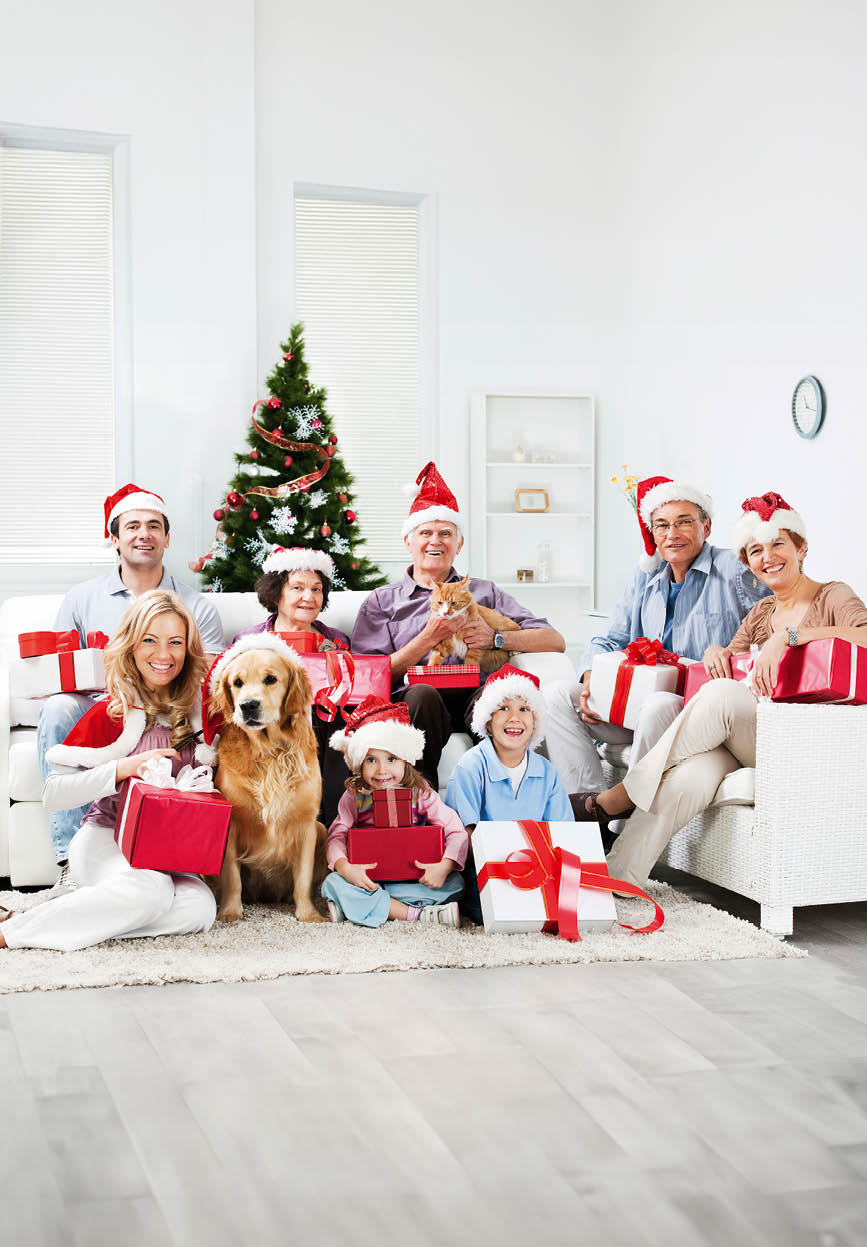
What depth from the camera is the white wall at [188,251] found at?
560 centimetres

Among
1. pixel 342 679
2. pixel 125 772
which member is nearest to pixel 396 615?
pixel 342 679

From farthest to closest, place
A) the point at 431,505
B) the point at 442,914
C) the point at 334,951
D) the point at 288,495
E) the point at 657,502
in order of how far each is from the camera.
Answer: the point at 288,495 < the point at 431,505 < the point at 657,502 < the point at 442,914 < the point at 334,951

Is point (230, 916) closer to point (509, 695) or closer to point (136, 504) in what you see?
point (509, 695)

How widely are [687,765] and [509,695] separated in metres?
0.49

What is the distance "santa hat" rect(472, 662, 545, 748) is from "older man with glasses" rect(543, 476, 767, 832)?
0.36 m

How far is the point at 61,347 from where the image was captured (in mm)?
5668

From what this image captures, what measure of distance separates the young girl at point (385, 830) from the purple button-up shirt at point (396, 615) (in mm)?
652

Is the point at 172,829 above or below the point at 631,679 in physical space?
below

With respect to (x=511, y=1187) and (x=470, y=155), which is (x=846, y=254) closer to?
(x=470, y=155)

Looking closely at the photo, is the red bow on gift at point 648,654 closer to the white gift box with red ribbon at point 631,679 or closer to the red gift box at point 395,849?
the white gift box with red ribbon at point 631,679

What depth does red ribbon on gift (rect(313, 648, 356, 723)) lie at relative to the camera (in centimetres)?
340

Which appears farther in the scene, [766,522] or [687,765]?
[766,522]

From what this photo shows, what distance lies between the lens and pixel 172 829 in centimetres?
275

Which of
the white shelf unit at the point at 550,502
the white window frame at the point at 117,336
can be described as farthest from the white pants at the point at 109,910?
the white shelf unit at the point at 550,502
